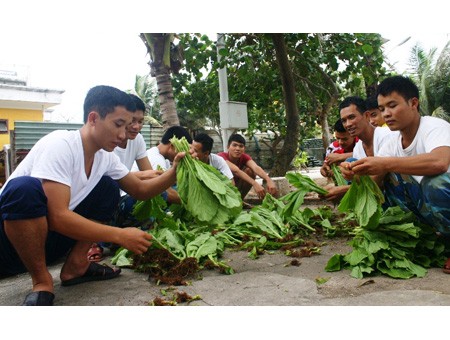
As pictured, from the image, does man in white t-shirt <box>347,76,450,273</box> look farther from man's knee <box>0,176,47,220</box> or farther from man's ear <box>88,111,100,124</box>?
man's knee <box>0,176,47,220</box>

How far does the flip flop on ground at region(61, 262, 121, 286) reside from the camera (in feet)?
7.99

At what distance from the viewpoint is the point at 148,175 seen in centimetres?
301

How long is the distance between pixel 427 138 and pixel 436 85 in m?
14.1

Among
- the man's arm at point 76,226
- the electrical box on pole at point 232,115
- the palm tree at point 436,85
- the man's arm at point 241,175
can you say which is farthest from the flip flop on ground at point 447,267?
the palm tree at point 436,85

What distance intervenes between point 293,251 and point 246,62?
15.0 ft

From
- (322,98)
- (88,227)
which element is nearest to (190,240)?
(88,227)

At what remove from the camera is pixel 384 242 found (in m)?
2.45

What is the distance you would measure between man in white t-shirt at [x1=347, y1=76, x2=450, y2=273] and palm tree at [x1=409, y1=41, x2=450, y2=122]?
13161 millimetres

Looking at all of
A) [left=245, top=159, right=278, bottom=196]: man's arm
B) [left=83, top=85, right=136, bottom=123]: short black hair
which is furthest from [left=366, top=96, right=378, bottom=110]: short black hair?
[left=83, top=85, right=136, bottom=123]: short black hair

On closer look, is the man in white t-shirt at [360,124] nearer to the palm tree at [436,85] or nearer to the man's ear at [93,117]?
the man's ear at [93,117]

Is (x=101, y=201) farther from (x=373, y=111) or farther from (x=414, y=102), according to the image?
(x=373, y=111)

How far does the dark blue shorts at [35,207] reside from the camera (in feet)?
6.51

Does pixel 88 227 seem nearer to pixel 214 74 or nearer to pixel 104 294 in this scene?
pixel 104 294

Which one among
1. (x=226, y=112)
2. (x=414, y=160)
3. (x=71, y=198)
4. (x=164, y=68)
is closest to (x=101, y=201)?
(x=71, y=198)
